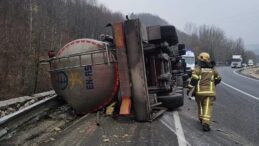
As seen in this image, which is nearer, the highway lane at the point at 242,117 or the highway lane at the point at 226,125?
the highway lane at the point at 226,125

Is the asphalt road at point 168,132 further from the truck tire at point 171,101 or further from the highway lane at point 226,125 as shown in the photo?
→ the truck tire at point 171,101

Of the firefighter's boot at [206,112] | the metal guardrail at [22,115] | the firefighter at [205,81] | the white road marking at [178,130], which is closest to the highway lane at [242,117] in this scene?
the firefighter's boot at [206,112]

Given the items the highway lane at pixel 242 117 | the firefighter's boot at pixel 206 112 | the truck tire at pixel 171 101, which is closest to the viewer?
the highway lane at pixel 242 117

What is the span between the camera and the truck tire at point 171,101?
10273mm

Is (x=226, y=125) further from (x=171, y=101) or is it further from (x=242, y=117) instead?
(x=171, y=101)

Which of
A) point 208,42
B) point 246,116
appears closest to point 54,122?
point 246,116

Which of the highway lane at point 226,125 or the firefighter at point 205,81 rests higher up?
the firefighter at point 205,81

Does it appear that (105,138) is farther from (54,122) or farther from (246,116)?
(246,116)

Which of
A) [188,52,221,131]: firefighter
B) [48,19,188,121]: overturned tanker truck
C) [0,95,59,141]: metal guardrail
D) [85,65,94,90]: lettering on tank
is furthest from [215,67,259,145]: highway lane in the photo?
[0,95,59,141]: metal guardrail

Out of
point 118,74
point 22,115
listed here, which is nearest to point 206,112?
→ point 118,74

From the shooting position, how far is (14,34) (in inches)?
566

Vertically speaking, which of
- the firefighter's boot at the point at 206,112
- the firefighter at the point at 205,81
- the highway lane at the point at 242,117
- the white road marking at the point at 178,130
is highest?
the firefighter at the point at 205,81

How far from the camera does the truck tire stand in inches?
404

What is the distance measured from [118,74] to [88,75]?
689mm
